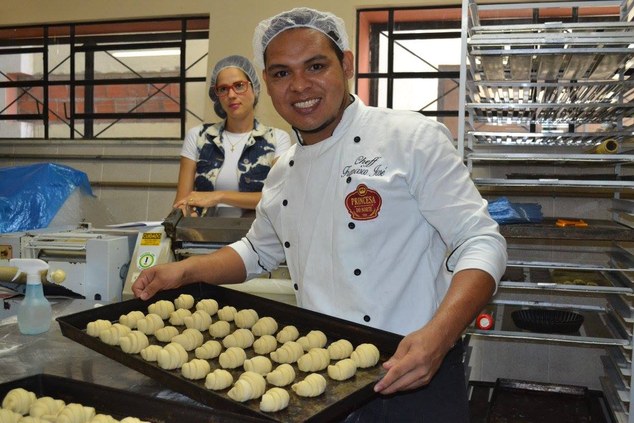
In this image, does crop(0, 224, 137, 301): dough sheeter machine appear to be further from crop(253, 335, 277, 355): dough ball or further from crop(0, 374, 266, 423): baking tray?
crop(0, 374, 266, 423): baking tray

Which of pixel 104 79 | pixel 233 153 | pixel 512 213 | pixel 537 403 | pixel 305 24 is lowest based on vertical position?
pixel 537 403

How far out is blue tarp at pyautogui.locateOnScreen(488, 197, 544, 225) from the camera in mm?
2775

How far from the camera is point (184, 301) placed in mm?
1856

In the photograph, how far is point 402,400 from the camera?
4.82 ft

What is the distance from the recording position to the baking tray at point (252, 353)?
3.77 ft

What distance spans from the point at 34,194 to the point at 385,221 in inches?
93.1

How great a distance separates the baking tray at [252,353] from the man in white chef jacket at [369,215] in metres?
0.06

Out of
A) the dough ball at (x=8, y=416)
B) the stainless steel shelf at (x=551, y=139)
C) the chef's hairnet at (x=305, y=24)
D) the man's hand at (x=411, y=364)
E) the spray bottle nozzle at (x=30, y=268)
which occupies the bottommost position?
the dough ball at (x=8, y=416)

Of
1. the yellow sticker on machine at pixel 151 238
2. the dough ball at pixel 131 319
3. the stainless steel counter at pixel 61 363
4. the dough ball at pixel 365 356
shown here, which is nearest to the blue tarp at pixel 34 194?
the yellow sticker on machine at pixel 151 238

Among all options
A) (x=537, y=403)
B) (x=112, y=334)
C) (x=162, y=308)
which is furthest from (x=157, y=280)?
(x=537, y=403)

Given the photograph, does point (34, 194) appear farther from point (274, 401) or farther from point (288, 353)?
point (274, 401)

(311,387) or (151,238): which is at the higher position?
(151,238)

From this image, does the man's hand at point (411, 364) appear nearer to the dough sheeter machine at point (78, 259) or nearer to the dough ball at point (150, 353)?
the dough ball at point (150, 353)

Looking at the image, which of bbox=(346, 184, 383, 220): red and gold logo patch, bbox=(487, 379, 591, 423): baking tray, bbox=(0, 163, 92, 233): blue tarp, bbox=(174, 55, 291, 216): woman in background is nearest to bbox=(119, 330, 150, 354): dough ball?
bbox=(346, 184, 383, 220): red and gold logo patch
